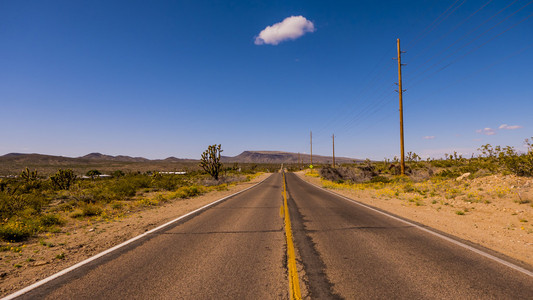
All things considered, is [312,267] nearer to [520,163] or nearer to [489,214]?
[489,214]

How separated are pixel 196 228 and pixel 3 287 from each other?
13.9 ft

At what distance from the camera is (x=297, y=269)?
444 cm

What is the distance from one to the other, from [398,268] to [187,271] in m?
3.71

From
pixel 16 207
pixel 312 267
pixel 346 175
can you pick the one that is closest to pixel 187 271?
pixel 312 267

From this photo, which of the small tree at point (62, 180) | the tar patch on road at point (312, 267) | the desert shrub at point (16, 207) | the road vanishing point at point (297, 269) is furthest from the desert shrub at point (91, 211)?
the small tree at point (62, 180)

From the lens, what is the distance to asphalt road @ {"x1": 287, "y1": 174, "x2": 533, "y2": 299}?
3643mm

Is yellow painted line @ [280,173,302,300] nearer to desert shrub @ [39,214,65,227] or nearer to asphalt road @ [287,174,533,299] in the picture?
asphalt road @ [287,174,533,299]

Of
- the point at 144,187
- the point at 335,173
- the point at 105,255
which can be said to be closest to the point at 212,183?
the point at 144,187

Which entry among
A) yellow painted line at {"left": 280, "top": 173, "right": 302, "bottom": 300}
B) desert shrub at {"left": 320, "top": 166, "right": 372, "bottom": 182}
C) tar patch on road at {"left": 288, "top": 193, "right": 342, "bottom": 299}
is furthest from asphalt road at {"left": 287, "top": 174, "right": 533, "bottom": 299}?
desert shrub at {"left": 320, "top": 166, "right": 372, "bottom": 182}

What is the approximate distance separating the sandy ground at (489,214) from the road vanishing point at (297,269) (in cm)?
89

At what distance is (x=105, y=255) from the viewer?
17.6 ft

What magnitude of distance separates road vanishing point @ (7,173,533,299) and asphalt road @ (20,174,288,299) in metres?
0.02

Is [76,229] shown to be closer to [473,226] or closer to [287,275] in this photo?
[287,275]

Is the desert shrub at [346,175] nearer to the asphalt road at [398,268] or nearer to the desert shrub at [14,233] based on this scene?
the asphalt road at [398,268]
